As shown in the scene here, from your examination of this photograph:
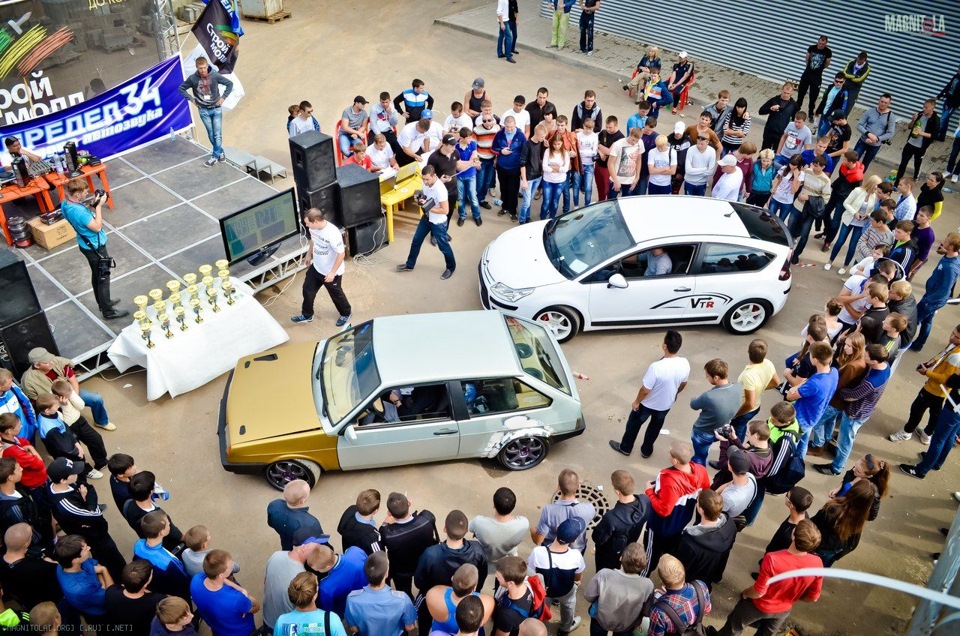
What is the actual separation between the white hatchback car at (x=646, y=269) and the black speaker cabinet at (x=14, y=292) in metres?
5.14

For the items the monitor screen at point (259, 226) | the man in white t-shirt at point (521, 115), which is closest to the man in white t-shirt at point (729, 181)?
the man in white t-shirt at point (521, 115)

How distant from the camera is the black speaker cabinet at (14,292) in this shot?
25.2 feet

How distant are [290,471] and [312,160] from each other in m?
4.39

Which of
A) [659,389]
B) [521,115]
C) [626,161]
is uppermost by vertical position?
[521,115]

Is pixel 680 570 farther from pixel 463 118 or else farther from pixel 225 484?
pixel 463 118

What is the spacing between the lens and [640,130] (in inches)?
433

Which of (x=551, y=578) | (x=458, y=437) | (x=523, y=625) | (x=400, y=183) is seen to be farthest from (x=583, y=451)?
(x=400, y=183)

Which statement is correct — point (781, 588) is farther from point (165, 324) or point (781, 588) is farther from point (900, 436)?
point (165, 324)

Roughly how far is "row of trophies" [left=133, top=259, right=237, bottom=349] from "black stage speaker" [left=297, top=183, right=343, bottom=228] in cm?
162

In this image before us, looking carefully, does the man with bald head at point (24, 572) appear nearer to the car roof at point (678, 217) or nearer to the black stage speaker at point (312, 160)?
the black stage speaker at point (312, 160)

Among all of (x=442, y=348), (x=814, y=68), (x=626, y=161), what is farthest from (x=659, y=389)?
(x=814, y=68)

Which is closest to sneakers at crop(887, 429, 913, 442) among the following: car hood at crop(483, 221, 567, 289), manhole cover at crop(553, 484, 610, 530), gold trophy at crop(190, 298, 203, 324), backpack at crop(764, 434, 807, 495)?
backpack at crop(764, 434, 807, 495)

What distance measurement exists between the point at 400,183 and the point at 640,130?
3.85m

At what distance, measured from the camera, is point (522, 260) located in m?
9.65
